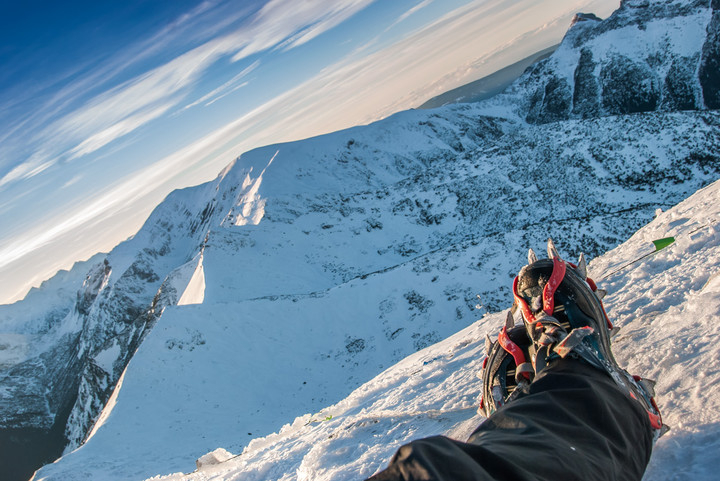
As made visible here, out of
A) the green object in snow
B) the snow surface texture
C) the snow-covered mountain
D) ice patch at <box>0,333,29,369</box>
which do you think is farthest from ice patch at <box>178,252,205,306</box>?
ice patch at <box>0,333,29,369</box>

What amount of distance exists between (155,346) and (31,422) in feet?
233

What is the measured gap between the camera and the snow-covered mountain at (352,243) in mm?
25016

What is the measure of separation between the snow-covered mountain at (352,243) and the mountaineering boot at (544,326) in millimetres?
18296

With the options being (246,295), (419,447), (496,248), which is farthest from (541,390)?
(246,295)

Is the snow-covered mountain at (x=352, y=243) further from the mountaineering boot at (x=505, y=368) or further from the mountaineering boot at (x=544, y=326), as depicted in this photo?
the mountaineering boot at (x=544, y=326)

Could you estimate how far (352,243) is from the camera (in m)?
47.8

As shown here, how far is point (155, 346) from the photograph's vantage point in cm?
2730

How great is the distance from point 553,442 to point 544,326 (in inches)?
57.5

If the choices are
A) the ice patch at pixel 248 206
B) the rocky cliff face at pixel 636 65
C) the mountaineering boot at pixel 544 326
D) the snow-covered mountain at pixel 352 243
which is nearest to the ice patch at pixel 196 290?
the snow-covered mountain at pixel 352 243

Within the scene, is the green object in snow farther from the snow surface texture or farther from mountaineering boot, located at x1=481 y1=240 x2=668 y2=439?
mountaineering boot, located at x1=481 y1=240 x2=668 y2=439

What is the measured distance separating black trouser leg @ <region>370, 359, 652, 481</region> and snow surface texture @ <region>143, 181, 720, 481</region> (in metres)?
0.34

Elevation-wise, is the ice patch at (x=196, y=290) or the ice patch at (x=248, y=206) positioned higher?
the ice patch at (x=248, y=206)

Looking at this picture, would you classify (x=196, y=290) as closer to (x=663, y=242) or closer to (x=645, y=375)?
(x=663, y=242)

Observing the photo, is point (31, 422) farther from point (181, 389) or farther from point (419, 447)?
point (419, 447)
